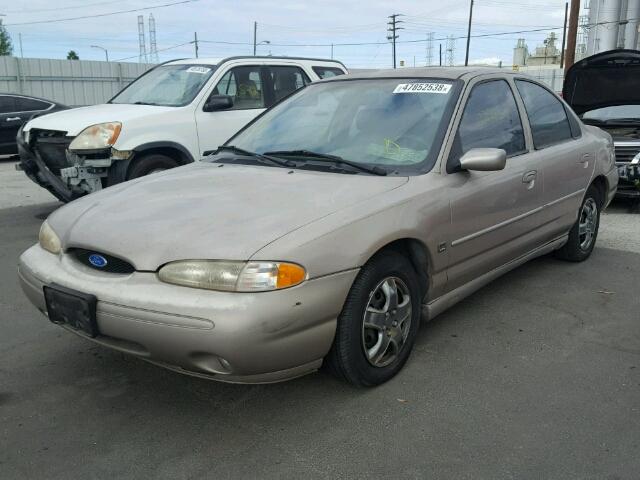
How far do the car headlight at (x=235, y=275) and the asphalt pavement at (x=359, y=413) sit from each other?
0.71 metres

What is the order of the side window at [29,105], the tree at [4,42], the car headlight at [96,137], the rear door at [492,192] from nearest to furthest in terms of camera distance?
the rear door at [492,192] < the car headlight at [96,137] < the side window at [29,105] < the tree at [4,42]

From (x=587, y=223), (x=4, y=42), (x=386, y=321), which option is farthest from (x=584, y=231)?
(x=4, y=42)

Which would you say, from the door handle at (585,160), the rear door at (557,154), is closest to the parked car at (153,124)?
the rear door at (557,154)

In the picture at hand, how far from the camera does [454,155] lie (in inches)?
143

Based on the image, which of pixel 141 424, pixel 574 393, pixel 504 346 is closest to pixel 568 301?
pixel 504 346

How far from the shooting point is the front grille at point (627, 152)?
25.1ft

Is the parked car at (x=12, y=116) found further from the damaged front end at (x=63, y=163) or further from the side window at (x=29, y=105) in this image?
the damaged front end at (x=63, y=163)

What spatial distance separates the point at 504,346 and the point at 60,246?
8.34 ft

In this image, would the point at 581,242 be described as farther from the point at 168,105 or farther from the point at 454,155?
the point at 168,105

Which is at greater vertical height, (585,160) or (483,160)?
(483,160)

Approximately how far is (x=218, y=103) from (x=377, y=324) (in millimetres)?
4459

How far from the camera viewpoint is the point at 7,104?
42.3ft

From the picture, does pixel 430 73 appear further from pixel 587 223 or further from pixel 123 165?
pixel 123 165

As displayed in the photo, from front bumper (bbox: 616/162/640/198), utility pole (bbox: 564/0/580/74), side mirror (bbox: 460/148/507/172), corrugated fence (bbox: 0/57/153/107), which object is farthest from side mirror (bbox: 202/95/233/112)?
utility pole (bbox: 564/0/580/74)
